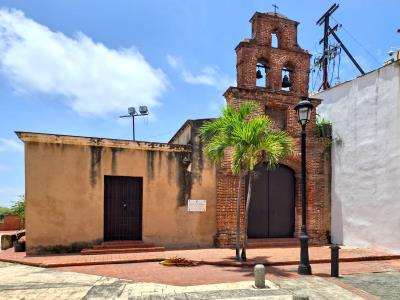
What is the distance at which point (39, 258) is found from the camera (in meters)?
10.3

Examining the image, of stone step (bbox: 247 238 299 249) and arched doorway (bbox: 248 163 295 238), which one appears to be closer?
stone step (bbox: 247 238 299 249)

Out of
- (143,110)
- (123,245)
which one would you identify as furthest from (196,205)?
(143,110)

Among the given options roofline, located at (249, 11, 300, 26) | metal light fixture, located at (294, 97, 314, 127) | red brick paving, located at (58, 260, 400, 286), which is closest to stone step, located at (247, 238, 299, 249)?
red brick paving, located at (58, 260, 400, 286)

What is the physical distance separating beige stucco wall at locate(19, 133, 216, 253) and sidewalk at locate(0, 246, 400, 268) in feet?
2.36

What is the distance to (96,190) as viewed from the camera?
38.5 feet

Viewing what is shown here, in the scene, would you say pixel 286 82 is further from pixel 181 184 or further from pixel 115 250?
pixel 115 250

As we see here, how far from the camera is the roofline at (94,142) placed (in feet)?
36.4

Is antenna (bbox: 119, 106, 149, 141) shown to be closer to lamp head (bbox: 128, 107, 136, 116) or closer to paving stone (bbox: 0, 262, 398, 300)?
lamp head (bbox: 128, 107, 136, 116)

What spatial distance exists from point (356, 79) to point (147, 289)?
10.9 m

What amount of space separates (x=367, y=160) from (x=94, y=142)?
9.54 meters

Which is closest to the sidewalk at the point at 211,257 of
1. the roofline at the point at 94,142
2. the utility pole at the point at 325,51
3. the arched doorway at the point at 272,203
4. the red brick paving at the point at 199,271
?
the red brick paving at the point at 199,271

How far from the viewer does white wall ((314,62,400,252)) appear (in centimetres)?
1171

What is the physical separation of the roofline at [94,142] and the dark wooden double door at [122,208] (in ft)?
3.70

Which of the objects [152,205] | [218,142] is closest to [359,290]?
[218,142]
